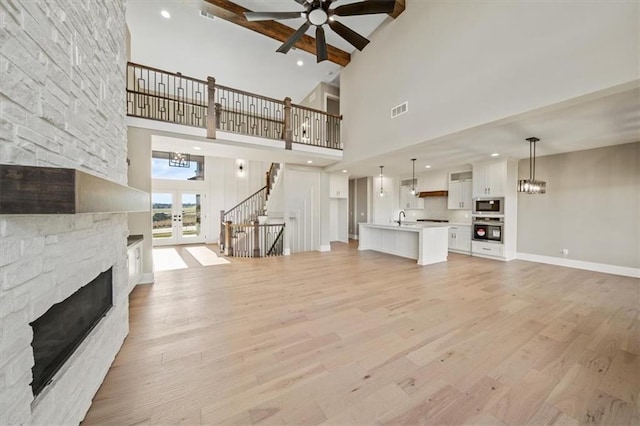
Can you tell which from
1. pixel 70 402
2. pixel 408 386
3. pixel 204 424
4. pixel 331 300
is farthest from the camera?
pixel 331 300

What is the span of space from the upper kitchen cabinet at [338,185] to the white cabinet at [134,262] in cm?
594

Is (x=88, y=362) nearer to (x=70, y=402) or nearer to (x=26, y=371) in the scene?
(x=70, y=402)

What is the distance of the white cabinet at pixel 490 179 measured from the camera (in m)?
5.99

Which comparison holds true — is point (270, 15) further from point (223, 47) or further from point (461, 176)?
point (461, 176)

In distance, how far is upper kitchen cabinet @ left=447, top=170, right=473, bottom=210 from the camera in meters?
7.05

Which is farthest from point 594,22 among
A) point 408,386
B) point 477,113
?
point 408,386

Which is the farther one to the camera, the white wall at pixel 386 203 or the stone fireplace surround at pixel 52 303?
the white wall at pixel 386 203

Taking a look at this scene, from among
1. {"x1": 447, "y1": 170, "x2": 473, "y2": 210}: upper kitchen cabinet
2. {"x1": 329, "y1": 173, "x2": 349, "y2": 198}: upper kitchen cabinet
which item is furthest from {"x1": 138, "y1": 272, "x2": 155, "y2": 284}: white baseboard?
{"x1": 447, "y1": 170, "x2": 473, "y2": 210}: upper kitchen cabinet

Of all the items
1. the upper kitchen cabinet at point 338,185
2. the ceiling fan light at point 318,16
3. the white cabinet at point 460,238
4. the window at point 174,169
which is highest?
the ceiling fan light at point 318,16

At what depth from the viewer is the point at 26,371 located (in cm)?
98

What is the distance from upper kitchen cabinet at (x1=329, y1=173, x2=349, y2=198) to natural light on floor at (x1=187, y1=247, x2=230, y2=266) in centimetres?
437

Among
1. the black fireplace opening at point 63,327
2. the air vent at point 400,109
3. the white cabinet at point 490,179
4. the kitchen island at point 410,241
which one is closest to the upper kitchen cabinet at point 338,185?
the kitchen island at point 410,241

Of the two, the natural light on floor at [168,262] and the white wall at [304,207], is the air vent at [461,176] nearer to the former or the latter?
the white wall at [304,207]

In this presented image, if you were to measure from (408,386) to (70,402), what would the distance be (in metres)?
2.16
